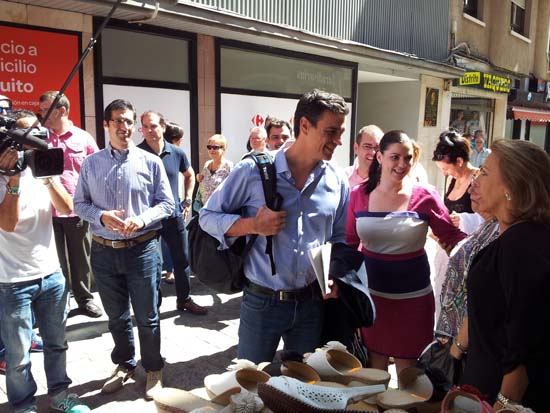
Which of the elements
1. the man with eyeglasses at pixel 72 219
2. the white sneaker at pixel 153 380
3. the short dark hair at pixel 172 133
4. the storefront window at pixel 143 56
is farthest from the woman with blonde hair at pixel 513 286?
the storefront window at pixel 143 56

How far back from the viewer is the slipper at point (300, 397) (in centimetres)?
134

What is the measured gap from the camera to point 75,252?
17.1 feet

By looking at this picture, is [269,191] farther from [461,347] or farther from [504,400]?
[504,400]

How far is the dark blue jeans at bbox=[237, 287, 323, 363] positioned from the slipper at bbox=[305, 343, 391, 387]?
2.11ft

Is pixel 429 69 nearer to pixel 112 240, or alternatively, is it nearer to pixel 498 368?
pixel 112 240

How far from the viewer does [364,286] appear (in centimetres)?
245

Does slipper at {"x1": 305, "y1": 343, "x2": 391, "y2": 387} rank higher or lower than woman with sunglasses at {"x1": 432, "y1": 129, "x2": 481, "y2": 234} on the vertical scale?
lower

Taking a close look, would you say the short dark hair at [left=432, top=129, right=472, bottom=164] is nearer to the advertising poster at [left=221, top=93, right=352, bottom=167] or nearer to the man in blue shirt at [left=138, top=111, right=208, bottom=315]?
the man in blue shirt at [left=138, top=111, right=208, bottom=315]

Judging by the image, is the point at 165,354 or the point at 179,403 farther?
the point at 165,354

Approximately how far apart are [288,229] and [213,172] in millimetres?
3957

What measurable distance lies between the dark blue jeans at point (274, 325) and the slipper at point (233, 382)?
76cm

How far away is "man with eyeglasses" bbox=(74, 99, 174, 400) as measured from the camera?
3.51 metres

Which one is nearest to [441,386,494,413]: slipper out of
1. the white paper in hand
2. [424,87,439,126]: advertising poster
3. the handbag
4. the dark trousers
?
the handbag

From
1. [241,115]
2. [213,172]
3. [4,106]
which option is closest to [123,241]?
[4,106]
